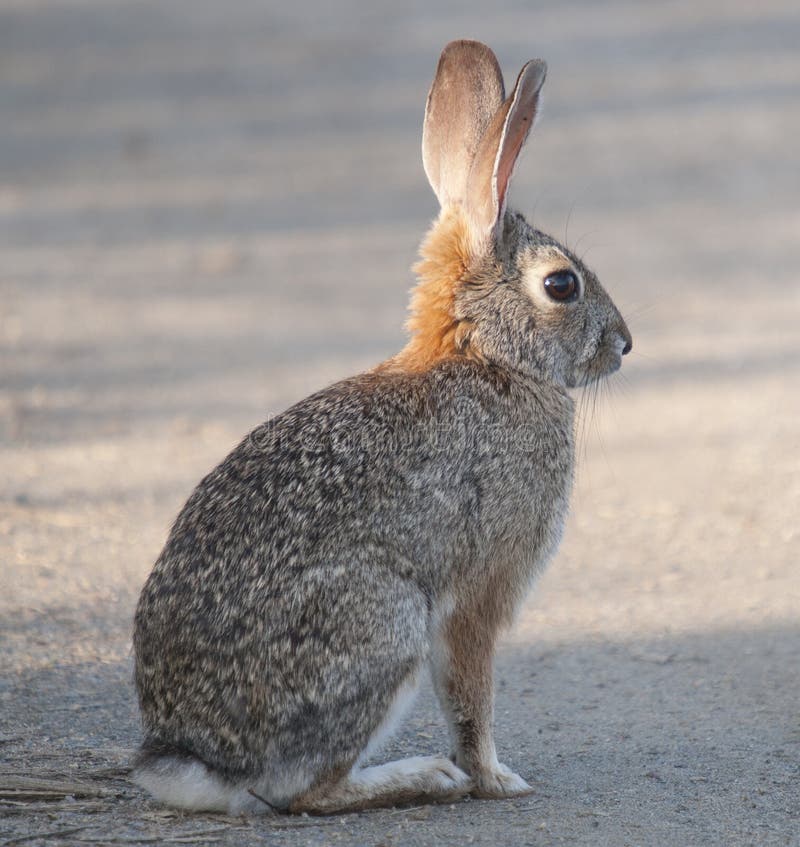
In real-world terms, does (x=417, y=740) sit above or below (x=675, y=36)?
below

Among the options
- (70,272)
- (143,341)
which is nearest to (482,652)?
(143,341)

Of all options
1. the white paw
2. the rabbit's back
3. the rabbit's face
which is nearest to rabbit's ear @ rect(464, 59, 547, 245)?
the rabbit's face

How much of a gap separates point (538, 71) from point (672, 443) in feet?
11.8

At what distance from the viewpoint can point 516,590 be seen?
464 centimetres

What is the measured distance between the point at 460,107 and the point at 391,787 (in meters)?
2.17

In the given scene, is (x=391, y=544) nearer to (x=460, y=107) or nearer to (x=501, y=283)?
(x=501, y=283)

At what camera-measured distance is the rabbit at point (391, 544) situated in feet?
13.7

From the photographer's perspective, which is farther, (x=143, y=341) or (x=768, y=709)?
(x=143, y=341)

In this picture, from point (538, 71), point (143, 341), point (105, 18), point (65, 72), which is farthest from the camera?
point (105, 18)

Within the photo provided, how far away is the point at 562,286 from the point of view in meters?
5.02

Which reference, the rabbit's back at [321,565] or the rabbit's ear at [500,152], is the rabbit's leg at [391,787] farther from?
the rabbit's ear at [500,152]

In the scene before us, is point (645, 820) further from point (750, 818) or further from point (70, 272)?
point (70, 272)

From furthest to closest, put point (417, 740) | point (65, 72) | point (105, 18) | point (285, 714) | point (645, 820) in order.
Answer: point (105, 18) < point (65, 72) < point (417, 740) < point (645, 820) < point (285, 714)

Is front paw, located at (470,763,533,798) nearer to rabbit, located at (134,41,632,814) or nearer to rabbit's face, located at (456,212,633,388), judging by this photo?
rabbit, located at (134,41,632,814)
